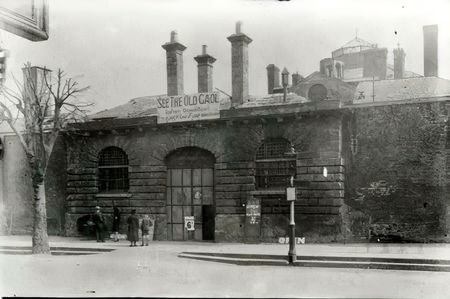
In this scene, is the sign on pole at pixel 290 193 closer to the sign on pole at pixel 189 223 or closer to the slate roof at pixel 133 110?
the sign on pole at pixel 189 223

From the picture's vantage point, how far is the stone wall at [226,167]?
19531mm

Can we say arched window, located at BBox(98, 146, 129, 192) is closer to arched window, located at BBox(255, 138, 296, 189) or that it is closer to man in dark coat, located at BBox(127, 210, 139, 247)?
man in dark coat, located at BBox(127, 210, 139, 247)

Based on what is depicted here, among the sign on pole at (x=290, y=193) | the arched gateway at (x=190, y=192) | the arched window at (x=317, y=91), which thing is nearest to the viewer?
the sign on pole at (x=290, y=193)

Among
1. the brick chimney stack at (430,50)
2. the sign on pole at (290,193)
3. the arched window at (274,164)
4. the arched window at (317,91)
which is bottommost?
the sign on pole at (290,193)

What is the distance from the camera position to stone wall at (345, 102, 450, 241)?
1873 cm

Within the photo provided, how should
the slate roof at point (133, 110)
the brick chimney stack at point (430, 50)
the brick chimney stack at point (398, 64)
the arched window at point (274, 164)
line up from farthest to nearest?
the brick chimney stack at point (398, 64)
the brick chimney stack at point (430, 50)
the slate roof at point (133, 110)
the arched window at point (274, 164)

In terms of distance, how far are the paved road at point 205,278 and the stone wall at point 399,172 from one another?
203 cm

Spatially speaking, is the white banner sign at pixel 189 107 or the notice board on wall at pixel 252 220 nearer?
the notice board on wall at pixel 252 220

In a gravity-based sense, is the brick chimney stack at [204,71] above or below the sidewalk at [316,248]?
above

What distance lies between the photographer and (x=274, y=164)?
20.7 meters

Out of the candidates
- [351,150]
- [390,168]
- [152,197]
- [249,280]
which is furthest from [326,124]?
[249,280]

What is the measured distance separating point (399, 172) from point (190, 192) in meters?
8.77

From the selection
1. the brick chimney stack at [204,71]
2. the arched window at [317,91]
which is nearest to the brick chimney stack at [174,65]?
the brick chimney stack at [204,71]

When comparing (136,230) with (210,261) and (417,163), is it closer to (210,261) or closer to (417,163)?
(210,261)
